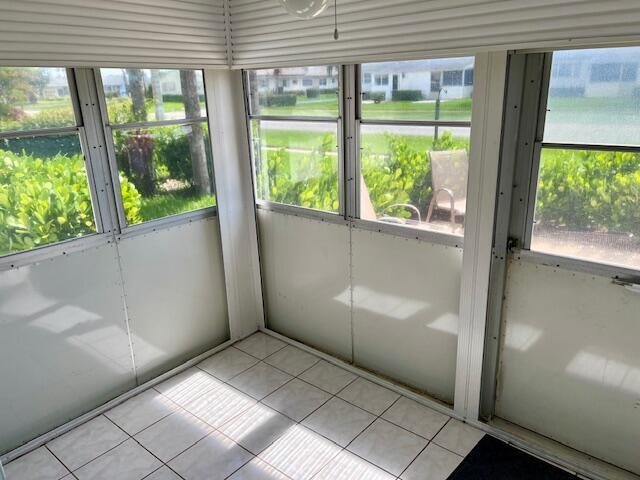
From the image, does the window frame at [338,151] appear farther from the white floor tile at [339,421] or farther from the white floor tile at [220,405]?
the white floor tile at [220,405]

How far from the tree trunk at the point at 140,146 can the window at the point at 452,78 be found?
201 centimetres

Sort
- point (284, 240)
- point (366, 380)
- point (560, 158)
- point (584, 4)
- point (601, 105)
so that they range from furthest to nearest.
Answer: point (284, 240)
point (366, 380)
point (560, 158)
point (601, 105)
point (584, 4)

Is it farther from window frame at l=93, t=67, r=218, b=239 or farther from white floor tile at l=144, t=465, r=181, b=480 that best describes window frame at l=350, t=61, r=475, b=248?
white floor tile at l=144, t=465, r=181, b=480

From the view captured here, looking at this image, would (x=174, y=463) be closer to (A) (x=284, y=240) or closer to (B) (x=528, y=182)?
(A) (x=284, y=240)

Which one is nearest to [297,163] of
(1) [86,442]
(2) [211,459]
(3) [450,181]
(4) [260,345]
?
(3) [450,181]

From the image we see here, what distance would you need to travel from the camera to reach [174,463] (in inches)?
114

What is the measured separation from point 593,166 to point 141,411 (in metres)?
3.20

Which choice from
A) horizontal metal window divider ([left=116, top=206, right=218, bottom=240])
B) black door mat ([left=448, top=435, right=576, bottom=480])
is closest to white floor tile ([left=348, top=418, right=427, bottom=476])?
black door mat ([left=448, top=435, right=576, bottom=480])

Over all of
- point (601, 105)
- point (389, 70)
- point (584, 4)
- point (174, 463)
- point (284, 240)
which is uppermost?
point (584, 4)

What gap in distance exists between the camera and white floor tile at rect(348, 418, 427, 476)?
284cm

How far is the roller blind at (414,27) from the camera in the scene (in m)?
2.11

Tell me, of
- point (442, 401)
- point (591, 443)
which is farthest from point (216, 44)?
point (591, 443)

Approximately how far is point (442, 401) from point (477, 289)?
942 mm

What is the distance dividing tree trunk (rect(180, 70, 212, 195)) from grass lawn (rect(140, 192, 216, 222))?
73mm
